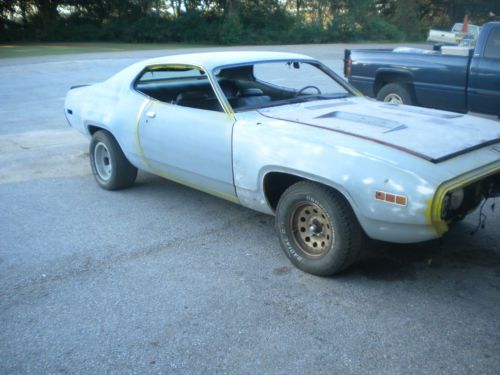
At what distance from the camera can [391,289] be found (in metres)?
3.40

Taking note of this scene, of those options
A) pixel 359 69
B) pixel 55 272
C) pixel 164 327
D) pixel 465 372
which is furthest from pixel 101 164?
pixel 359 69

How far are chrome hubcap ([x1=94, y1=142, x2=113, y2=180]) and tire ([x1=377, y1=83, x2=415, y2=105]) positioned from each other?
15.7ft

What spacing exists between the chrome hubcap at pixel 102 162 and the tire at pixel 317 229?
2647 mm

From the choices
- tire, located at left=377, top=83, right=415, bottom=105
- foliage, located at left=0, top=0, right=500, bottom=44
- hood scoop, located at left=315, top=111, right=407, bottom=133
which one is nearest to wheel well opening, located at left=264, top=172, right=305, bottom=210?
hood scoop, located at left=315, top=111, right=407, bottom=133

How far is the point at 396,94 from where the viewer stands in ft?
27.4

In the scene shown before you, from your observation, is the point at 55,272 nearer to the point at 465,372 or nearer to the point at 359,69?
the point at 465,372

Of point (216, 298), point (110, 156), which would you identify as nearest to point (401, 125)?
point (216, 298)

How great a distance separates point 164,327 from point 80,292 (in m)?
0.78

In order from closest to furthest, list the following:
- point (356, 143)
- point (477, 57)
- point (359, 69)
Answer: point (356, 143)
point (477, 57)
point (359, 69)

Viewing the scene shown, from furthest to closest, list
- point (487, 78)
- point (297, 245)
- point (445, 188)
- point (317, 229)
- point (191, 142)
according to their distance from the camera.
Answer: point (487, 78)
point (191, 142)
point (297, 245)
point (317, 229)
point (445, 188)

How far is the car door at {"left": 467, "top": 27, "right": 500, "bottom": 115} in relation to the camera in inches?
285

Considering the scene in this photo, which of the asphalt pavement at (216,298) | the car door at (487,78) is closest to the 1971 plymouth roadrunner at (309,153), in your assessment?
the asphalt pavement at (216,298)

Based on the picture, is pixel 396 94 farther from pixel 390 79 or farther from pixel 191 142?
pixel 191 142

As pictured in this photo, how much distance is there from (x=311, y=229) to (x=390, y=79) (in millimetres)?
5708
